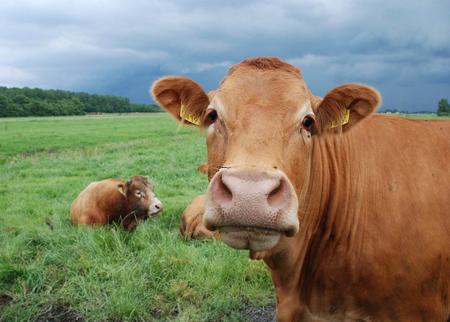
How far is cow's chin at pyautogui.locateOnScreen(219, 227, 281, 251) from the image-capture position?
2729mm

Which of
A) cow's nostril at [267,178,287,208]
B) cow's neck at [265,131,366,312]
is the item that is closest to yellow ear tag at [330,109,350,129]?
cow's neck at [265,131,366,312]

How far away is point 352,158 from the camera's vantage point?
4074 mm

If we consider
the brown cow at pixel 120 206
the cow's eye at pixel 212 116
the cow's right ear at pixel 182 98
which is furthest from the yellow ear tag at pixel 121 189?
the cow's eye at pixel 212 116

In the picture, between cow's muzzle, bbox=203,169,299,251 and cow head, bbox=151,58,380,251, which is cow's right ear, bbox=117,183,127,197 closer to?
cow head, bbox=151,58,380,251

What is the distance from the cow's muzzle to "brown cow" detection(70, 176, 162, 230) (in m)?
6.47

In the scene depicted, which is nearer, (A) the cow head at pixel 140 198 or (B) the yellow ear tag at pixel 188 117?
(B) the yellow ear tag at pixel 188 117

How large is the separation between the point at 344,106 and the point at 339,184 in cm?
74

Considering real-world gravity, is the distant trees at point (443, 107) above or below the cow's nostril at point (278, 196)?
above

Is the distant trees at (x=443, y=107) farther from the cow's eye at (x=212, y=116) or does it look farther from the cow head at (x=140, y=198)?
the cow's eye at (x=212, y=116)

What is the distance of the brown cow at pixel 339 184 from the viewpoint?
327 centimetres

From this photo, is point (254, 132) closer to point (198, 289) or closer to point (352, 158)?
point (352, 158)

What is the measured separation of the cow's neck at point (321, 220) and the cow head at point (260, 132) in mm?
331

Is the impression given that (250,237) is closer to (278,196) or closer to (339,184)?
(278,196)

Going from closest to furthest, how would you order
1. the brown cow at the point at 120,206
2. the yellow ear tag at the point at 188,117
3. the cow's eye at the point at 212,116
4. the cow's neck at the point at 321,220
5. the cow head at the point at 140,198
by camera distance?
the cow's eye at the point at 212,116 → the cow's neck at the point at 321,220 → the yellow ear tag at the point at 188,117 → the brown cow at the point at 120,206 → the cow head at the point at 140,198
